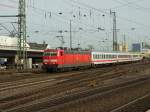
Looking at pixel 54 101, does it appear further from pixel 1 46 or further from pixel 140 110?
pixel 1 46

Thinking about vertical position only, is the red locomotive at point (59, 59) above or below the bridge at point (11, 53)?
below

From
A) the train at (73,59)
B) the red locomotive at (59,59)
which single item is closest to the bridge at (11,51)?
the train at (73,59)

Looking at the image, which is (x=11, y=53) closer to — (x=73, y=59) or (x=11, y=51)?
(x=11, y=51)

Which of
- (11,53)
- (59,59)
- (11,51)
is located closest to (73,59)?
(59,59)

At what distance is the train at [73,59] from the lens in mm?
45406

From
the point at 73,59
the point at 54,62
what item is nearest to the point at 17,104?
the point at 54,62

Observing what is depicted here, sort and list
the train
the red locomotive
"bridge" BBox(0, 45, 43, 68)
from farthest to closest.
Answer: "bridge" BBox(0, 45, 43, 68)
the train
the red locomotive

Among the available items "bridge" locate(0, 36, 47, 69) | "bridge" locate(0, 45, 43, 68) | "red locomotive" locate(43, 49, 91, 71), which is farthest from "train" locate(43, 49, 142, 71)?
"bridge" locate(0, 36, 47, 69)

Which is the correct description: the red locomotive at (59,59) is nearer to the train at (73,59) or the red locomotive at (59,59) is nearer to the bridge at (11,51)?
the train at (73,59)

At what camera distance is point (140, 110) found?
1459 centimetres

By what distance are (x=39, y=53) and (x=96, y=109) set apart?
87.0m

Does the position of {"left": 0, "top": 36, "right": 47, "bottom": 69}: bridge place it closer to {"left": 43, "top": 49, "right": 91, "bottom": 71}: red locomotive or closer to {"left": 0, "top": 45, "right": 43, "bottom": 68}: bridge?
{"left": 0, "top": 45, "right": 43, "bottom": 68}: bridge

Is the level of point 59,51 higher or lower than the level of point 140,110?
higher

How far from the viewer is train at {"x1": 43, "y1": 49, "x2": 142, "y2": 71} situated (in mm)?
45406
